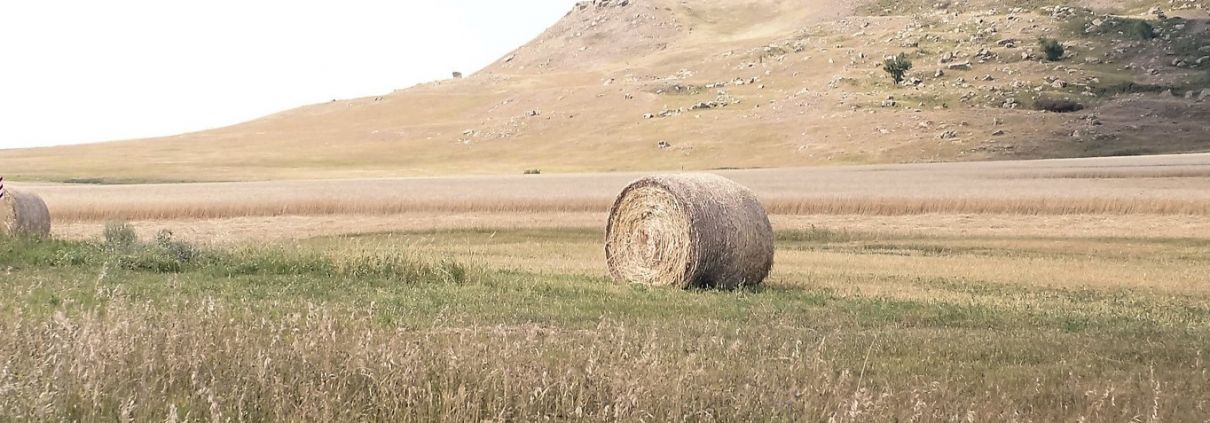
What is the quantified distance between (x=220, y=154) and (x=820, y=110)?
59.9 metres

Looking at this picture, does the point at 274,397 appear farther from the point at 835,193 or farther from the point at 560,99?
the point at 560,99

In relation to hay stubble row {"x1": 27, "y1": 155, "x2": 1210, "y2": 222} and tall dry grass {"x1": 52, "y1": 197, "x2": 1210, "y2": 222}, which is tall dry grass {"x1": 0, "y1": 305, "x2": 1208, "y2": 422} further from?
hay stubble row {"x1": 27, "y1": 155, "x2": 1210, "y2": 222}

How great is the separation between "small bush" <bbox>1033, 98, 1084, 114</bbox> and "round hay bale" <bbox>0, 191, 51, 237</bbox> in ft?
273

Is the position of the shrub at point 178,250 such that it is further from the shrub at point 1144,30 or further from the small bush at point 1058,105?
the shrub at point 1144,30

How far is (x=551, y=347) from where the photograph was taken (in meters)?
8.53

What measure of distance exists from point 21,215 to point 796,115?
8092cm

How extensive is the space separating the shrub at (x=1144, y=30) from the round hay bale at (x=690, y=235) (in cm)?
11729

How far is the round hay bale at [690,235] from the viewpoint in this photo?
682 inches

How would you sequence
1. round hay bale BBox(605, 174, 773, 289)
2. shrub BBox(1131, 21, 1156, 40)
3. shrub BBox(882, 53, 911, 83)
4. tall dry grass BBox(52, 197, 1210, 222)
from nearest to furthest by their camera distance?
round hay bale BBox(605, 174, 773, 289), tall dry grass BBox(52, 197, 1210, 222), shrub BBox(882, 53, 911, 83), shrub BBox(1131, 21, 1156, 40)

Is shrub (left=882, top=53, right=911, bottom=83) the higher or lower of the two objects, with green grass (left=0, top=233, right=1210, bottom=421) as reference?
lower

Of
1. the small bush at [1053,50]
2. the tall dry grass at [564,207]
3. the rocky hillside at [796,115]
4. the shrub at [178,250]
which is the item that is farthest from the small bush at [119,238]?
the small bush at [1053,50]

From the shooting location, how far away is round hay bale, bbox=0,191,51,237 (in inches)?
955

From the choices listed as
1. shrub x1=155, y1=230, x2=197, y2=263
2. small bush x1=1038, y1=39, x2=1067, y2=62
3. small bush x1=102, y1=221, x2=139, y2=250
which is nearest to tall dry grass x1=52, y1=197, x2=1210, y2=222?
small bush x1=102, y1=221, x2=139, y2=250

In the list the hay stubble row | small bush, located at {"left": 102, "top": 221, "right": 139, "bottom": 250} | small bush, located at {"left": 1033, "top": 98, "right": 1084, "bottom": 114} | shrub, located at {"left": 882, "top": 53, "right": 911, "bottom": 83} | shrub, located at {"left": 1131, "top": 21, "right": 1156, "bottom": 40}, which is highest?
shrub, located at {"left": 1131, "top": 21, "right": 1156, "bottom": 40}
